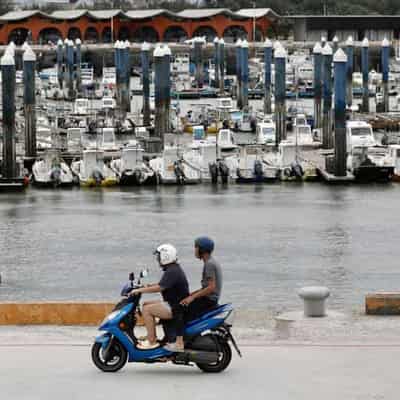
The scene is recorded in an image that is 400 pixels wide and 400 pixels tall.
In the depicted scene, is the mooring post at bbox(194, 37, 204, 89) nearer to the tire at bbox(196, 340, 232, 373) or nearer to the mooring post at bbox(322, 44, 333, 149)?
the mooring post at bbox(322, 44, 333, 149)

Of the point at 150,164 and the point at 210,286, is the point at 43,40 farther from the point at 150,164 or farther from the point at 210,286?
the point at 210,286

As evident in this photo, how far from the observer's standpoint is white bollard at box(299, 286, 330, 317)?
1839 centimetres

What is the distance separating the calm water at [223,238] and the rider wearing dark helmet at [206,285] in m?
9.07

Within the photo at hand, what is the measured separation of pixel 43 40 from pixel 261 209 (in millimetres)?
95715

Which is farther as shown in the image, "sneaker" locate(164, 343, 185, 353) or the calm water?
the calm water

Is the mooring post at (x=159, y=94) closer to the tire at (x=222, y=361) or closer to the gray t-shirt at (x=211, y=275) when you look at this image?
the gray t-shirt at (x=211, y=275)

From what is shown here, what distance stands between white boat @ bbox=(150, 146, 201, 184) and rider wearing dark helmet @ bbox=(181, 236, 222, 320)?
40587 mm

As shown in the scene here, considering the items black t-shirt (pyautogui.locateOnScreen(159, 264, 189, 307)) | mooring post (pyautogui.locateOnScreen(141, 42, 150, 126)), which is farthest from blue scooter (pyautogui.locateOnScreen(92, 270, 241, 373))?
mooring post (pyautogui.locateOnScreen(141, 42, 150, 126))

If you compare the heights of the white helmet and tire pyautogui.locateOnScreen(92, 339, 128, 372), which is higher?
the white helmet

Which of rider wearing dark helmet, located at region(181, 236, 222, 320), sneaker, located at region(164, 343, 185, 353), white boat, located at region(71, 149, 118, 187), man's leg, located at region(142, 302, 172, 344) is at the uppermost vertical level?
rider wearing dark helmet, located at region(181, 236, 222, 320)

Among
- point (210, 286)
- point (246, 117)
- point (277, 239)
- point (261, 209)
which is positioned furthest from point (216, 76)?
point (210, 286)

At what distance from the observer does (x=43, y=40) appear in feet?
467

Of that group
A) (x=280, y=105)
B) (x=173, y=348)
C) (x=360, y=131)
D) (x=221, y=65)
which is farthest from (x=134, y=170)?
(x=221, y=65)

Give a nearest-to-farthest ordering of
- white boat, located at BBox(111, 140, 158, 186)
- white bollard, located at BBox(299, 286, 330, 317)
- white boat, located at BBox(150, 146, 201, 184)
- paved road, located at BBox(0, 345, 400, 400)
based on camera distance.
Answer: paved road, located at BBox(0, 345, 400, 400) < white bollard, located at BBox(299, 286, 330, 317) < white boat, located at BBox(111, 140, 158, 186) < white boat, located at BBox(150, 146, 201, 184)
